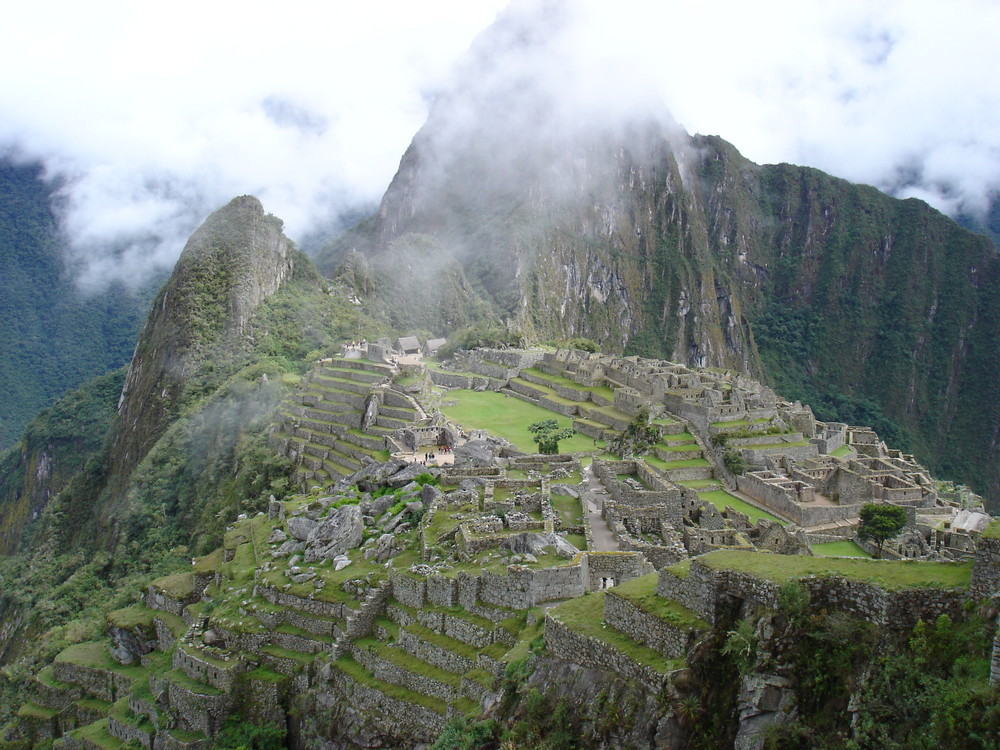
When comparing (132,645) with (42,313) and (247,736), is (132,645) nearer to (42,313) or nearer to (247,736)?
(247,736)

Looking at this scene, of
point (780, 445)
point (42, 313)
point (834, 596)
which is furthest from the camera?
point (42, 313)

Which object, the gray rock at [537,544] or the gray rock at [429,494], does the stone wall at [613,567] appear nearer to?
the gray rock at [537,544]

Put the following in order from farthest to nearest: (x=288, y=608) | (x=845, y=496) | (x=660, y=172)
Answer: (x=660, y=172), (x=845, y=496), (x=288, y=608)

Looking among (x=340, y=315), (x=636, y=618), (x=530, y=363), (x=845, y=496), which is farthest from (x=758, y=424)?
(x=340, y=315)

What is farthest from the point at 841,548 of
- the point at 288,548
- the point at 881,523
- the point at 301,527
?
the point at 288,548

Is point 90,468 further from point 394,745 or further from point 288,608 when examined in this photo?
point 394,745

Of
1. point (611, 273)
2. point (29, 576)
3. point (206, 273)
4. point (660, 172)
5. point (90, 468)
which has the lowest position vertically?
point (29, 576)

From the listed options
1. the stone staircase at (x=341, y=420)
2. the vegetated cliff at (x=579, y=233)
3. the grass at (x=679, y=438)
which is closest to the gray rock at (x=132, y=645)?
the stone staircase at (x=341, y=420)
